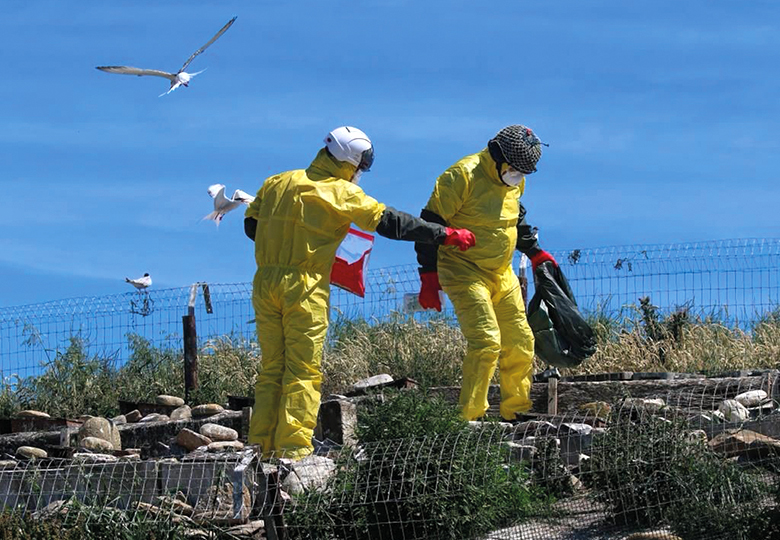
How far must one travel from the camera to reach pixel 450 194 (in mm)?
10273

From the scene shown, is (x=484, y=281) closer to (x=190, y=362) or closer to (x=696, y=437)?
(x=696, y=437)

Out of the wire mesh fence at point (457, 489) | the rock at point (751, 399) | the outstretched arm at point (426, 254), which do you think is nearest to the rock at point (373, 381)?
the outstretched arm at point (426, 254)

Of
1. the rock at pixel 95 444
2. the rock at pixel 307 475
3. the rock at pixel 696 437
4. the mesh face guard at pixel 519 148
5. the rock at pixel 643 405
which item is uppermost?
the mesh face guard at pixel 519 148

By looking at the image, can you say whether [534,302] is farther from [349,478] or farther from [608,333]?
[349,478]

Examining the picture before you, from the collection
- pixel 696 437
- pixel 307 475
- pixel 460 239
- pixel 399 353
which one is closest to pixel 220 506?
pixel 307 475

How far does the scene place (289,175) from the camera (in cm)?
964

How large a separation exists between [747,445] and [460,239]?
252 centimetres

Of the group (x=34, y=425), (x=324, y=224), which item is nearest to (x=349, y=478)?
(x=324, y=224)

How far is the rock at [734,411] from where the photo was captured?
9079mm

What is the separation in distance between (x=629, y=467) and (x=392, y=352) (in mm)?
5956

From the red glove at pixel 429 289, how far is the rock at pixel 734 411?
2153mm

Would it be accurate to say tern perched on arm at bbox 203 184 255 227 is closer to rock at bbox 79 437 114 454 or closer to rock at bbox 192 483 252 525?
rock at bbox 79 437 114 454

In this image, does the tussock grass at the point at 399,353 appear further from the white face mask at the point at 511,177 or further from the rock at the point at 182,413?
the white face mask at the point at 511,177

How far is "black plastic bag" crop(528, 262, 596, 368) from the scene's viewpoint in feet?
37.1
